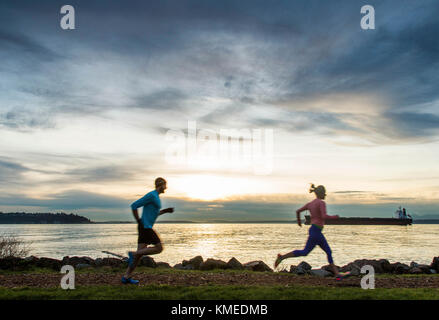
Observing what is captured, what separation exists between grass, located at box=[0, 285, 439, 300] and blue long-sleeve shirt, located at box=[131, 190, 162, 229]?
5.04 ft

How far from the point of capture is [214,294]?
24.8 feet

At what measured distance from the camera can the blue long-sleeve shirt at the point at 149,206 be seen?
8352mm

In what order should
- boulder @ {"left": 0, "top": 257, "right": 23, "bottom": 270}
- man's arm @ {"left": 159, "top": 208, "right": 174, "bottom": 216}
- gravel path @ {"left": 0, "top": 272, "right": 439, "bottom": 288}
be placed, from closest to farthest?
man's arm @ {"left": 159, "top": 208, "right": 174, "bottom": 216} → gravel path @ {"left": 0, "top": 272, "right": 439, "bottom": 288} → boulder @ {"left": 0, "top": 257, "right": 23, "bottom": 270}

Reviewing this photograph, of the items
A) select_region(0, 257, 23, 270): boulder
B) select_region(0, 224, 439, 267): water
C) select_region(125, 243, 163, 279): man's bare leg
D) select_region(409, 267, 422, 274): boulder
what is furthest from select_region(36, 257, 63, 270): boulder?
select_region(409, 267, 422, 274): boulder

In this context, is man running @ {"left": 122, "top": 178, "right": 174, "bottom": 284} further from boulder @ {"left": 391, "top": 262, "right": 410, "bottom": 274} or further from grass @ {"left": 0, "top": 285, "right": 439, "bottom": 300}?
boulder @ {"left": 391, "top": 262, "right": 410, "bottom": 274}

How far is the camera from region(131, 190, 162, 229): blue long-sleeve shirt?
27.4ft

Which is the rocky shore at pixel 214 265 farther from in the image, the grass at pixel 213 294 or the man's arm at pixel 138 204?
the man's arm at pixel 138 204

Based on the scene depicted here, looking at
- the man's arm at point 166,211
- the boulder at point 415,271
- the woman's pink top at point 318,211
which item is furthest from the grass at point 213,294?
the boulder at point 415,271

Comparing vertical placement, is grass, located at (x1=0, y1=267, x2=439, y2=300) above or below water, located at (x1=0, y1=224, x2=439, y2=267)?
above

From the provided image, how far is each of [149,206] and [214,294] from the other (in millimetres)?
2471

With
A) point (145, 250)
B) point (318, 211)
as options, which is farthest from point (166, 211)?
point (318, 211)
